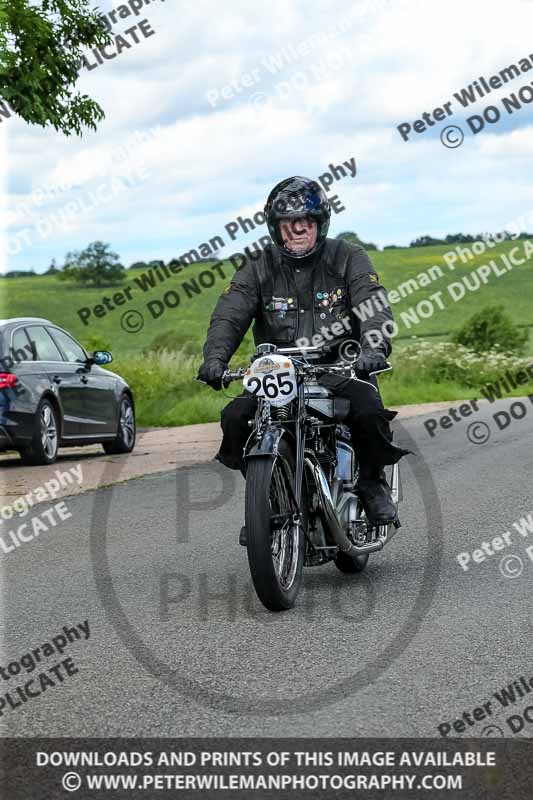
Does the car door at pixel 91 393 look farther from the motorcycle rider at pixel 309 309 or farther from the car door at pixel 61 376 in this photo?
the motorcycle rider at pixel 309 309

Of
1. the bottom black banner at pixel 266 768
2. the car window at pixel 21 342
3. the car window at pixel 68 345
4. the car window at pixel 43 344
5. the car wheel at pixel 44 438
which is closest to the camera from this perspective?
the bottom black banner at pixel 266 768

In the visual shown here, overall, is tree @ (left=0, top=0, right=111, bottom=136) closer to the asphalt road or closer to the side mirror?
the side mirror

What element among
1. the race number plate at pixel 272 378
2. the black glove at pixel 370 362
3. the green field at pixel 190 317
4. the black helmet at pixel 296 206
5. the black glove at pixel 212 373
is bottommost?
the green field at pixel 190 317

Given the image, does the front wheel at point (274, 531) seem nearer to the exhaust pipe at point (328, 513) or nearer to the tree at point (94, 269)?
the exhaust pipe at point (328, 513)

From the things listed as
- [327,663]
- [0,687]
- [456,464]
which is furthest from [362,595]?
[456,464]

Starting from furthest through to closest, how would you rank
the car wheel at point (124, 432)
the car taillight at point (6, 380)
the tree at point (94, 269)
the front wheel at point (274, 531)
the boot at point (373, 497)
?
the tree at point (94, 269) → the car wheel at point (124, 432) → the car taillight at point (6, 380) → the boot at point (373, 497) → the front wheel at point (274, 531)

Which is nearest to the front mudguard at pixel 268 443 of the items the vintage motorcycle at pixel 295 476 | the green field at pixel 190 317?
the vintage motorcycle at pixel 295 476

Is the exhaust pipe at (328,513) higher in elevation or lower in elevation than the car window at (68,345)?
lower

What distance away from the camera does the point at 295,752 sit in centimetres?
423

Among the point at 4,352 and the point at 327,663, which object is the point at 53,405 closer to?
the point at 4,352

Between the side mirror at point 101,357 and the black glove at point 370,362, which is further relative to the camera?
the side mirror at point 101,357

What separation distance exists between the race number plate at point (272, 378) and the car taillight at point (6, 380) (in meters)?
7.36

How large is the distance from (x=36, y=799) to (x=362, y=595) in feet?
10.3

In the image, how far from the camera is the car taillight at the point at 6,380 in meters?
13.2
